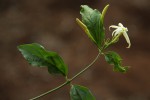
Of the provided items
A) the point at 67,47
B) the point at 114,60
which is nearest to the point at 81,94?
the point at 114,60

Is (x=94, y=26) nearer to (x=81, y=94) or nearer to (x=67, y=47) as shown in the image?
(x=81, y=94)

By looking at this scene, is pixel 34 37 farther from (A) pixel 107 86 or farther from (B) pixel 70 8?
(A) pixel 107 86

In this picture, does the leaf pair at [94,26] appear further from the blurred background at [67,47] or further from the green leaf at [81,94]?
the blurred background at [67,47]

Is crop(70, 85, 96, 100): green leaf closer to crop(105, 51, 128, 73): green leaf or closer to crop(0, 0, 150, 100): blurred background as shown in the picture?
crop(105, 51, 128, 73): green leaf

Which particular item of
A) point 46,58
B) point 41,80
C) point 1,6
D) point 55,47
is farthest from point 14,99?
point 46,58

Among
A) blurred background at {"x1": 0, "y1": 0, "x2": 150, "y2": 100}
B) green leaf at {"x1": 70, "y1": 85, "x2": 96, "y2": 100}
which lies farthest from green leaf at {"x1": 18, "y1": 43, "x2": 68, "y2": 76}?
blurred background at {"x1": 0, "y1": 0, "x2": 150, "y2": 100}

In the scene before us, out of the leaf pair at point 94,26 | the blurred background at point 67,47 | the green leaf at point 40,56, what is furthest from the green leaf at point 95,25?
the blurred background at point 67,47
